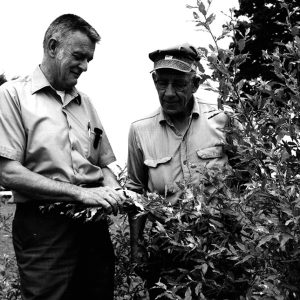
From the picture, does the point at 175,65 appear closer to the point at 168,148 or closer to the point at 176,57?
the point at 176,57

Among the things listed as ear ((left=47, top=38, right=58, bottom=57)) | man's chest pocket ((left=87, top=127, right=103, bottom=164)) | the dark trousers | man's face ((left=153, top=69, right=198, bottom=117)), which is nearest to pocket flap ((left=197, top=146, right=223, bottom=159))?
man's face ((left=153, top=69, right=198, bottom=117))

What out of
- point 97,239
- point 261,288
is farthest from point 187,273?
point 97,239

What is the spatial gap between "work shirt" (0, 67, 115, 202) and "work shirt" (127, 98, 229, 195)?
27cm

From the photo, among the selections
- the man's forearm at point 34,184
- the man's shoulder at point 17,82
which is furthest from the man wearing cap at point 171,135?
the man's shoulder at point 17,82

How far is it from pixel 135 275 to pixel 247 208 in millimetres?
1567

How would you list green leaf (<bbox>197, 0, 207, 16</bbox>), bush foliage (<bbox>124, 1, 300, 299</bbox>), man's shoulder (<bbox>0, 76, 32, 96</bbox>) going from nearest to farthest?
bush foliage (<bbox>124, 1, 300, 299</bbox>) → green leaf (<bbox>197, 0, 207, 16</bbox>) → man's shoulder (<bbox>0, 76, 32, 96</bbox>)

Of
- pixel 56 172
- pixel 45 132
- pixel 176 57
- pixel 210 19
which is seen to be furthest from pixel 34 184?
pixel 210 19

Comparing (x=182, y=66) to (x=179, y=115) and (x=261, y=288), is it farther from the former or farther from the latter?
(x=261, y=288)

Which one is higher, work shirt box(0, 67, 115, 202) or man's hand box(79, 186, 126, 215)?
work shirt box(0, 67, 115, 202)

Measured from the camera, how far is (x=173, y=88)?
11.4ft

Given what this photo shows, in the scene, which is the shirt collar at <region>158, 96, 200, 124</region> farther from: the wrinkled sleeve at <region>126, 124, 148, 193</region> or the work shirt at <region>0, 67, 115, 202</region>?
the work shirt at <region>0, 67, 115, 202</region>

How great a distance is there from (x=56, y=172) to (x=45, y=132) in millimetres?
237

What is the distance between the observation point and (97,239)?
11.3 feet

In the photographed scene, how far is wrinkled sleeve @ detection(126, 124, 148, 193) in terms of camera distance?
12.0 ft
